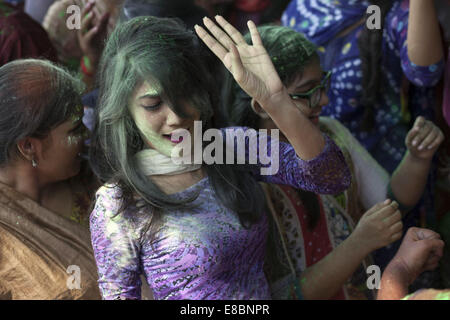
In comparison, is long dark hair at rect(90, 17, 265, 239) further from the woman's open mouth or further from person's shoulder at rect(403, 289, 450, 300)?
person's shoulder at rect(403, 289, 450, 300)

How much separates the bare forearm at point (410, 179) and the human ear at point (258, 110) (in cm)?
43

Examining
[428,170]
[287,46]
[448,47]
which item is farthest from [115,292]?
[448,47]

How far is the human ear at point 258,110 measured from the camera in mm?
1645

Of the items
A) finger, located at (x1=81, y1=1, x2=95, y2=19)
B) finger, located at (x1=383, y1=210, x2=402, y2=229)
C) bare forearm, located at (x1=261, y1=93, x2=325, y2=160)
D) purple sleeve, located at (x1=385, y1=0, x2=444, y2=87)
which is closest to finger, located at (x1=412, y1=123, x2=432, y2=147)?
purple sleeve, located at (x1=385, y1=0, x2=444, y2=87)

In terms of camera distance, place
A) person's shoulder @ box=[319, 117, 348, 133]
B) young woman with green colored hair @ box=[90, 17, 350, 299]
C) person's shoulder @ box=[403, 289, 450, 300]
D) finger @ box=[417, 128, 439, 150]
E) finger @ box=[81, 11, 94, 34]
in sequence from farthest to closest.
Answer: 1. finger @ box=[81, 11, 94, 34]
2. person's shoulder @ box=[319, 117, 348, 133]
3. finger @ box=[417, 128, 439, 150]
4. young woman with green colored hair @ box=[90, 17, 350, 299]
5. person's shoulder @ box=[403, 289, 450, 300]

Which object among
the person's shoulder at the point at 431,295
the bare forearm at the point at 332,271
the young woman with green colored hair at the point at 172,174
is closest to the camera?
the person's shoulder at the point at 431,295

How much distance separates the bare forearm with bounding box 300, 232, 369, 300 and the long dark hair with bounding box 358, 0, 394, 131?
551mm

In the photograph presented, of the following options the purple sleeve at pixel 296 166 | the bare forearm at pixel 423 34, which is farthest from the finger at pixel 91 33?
the bare forearm at pixel 423 34

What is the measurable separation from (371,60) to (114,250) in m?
1.04

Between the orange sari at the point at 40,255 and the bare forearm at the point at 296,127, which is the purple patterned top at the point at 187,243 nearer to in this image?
the bare forearm at the point at 296,127

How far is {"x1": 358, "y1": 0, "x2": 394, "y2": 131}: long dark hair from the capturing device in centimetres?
192

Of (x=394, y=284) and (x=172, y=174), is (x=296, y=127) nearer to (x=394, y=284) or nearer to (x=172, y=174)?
(x=172, y=174)

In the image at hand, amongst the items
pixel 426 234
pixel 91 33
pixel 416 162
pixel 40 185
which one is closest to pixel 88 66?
pixel 91 33

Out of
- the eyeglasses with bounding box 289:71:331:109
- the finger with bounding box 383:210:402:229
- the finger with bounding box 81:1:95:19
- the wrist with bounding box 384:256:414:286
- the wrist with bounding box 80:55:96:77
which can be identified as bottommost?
the wrist with bounding box 384:256:414:286
